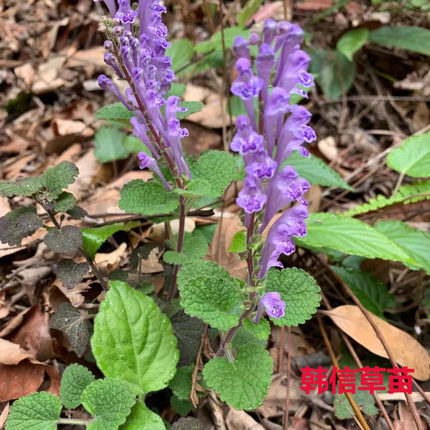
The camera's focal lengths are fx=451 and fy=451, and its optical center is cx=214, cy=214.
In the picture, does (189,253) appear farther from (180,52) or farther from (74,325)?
(180,52)

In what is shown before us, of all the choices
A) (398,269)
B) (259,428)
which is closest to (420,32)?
(398,269)

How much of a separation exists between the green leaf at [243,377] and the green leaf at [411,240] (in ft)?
3.52

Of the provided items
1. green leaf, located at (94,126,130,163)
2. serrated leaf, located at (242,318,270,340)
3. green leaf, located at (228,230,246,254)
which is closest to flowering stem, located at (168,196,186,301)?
green leaf, located at (228,230,246,254)

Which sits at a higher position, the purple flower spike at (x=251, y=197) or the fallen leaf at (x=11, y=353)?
the purple flower spike at (x=251, y=197)

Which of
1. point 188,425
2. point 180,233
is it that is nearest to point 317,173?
point 180,233

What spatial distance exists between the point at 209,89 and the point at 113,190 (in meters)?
1.71

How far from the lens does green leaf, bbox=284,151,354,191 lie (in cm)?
274

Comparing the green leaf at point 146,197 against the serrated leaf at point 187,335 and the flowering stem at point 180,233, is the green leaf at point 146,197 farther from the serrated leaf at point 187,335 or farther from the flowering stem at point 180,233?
the serrated leaf at point 187,335

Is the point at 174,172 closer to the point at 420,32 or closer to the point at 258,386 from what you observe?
the point at 258,386

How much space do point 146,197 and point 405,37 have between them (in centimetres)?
320

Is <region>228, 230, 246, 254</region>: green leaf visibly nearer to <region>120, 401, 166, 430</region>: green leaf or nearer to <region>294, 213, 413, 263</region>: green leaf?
<region>294, 213, 413, 263</region>: green leaf

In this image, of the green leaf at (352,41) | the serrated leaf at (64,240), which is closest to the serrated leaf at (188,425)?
the serrated leaf at (64,240)

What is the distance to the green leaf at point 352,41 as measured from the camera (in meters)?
3.81

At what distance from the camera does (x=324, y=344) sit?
2.57 m
